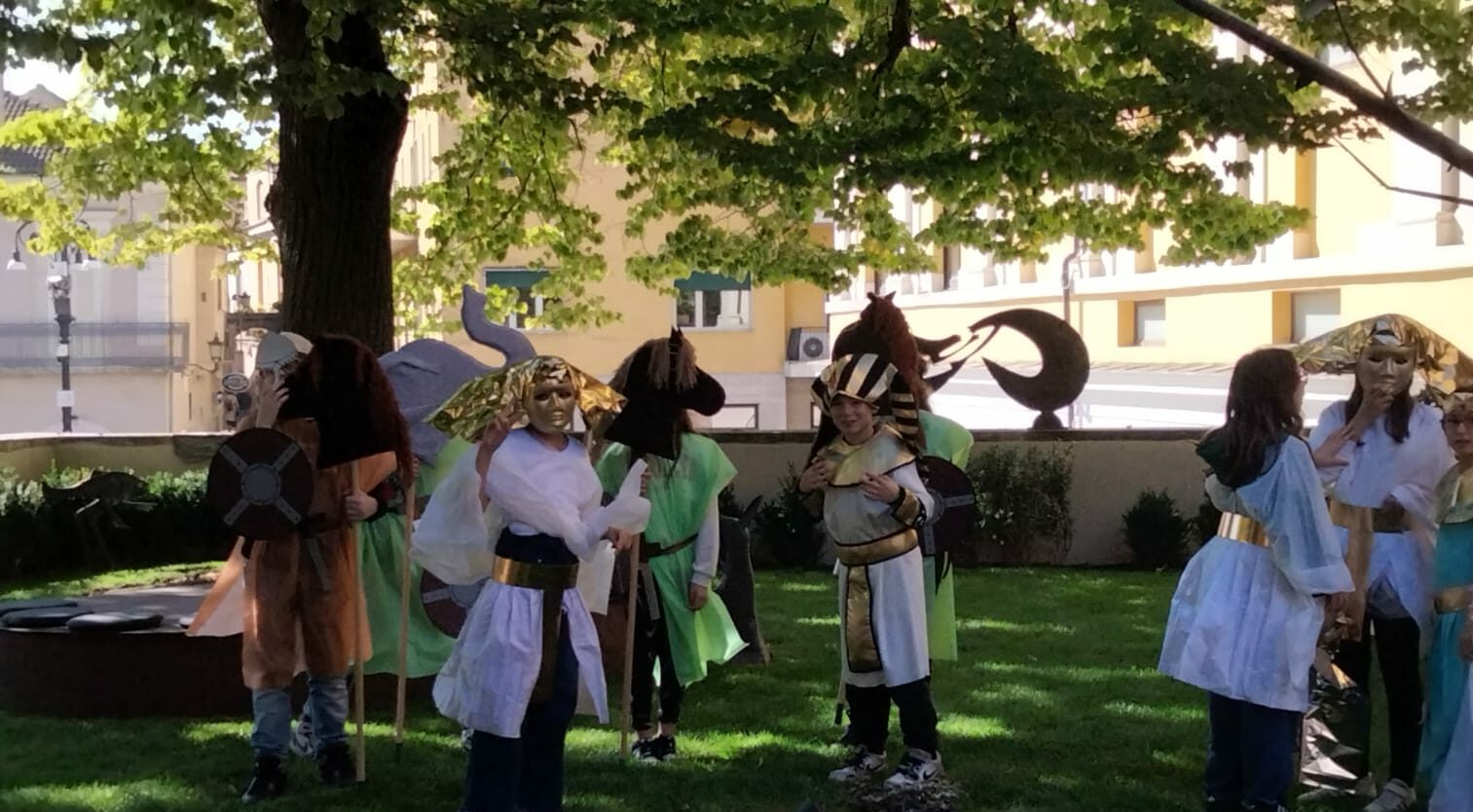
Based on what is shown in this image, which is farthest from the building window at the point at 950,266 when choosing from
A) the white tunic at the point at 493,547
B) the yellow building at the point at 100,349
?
the white tunic at the point at 493,547

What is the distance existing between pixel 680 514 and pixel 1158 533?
863cm

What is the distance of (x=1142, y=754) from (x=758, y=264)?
8.71 m

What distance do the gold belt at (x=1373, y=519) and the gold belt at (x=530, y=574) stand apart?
284cm

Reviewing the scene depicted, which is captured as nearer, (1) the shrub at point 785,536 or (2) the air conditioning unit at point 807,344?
(1) the shrub at point 785,536

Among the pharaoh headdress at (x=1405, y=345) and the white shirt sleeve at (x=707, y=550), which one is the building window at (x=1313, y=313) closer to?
the pharaoh headdress at (x=1405, y=345)

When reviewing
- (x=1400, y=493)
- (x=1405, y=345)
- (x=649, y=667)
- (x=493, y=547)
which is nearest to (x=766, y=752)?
(x=649, y=667)

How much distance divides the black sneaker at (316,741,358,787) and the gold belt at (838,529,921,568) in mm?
2163

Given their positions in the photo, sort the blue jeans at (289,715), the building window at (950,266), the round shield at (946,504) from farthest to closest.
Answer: the building window at (950,266)
the round shield at (946,504)
the blue jeans at (289,715)

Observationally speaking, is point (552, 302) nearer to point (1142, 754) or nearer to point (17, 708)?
point (17, 708)

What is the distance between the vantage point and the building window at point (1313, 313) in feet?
63.2

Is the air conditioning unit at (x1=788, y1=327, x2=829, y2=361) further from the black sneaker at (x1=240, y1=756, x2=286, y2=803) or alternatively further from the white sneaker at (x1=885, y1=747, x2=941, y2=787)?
the black sneaker at (x1=240, y1=756, x2=286, y2=803)

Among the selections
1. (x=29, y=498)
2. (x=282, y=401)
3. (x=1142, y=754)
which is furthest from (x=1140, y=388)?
(x=282, y=401)

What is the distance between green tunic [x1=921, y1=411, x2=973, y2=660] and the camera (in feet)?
24.5

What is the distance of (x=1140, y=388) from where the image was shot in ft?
74.8
